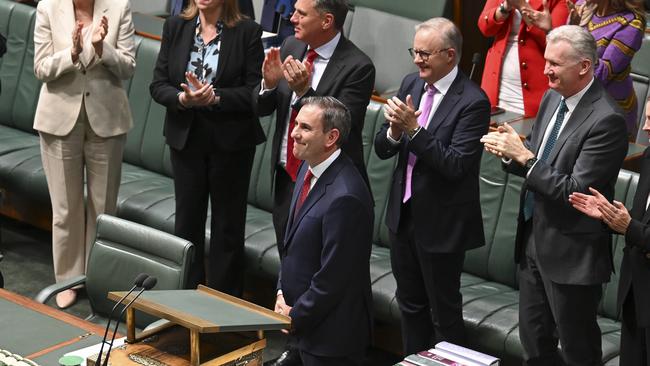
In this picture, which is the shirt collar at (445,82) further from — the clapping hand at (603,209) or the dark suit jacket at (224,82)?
the dark suit jacket at (224,82)

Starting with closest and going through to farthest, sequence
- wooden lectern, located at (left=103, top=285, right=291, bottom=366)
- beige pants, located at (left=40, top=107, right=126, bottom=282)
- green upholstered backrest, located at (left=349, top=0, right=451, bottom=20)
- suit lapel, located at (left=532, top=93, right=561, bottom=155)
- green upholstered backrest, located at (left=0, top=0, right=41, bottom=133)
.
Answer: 1. wooden lectern, located at (left=103, top=285, right=291, bottom=366)
2. suit lapel, located at (left=532, top=93, right=561, bottom=155)
3. beige pants, located at (left=40, top=107, right=126, bottom=282)
4. green upholstered backrest, located at (left=349, top=0, right=451, bottom=20)
5. green upholstered backrest, located at (left=0, top=0, right=41, bottom=133)

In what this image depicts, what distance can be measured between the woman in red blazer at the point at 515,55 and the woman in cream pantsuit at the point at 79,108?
1759 millimetres

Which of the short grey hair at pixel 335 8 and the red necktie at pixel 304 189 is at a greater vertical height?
the short grey hair at pixel 335 8

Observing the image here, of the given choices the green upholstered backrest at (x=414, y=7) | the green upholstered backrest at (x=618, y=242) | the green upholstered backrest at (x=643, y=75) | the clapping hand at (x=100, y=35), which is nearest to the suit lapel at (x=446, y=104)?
the green upholstered backrest at (x=618, y=242)

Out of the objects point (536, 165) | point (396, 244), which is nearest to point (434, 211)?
point (396, 244)

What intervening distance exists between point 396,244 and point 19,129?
3476 millimetres

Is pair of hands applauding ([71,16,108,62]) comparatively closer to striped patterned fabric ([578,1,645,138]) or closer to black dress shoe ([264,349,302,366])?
black dress shoe ([264,349,302,366])

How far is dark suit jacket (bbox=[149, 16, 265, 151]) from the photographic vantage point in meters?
5.11

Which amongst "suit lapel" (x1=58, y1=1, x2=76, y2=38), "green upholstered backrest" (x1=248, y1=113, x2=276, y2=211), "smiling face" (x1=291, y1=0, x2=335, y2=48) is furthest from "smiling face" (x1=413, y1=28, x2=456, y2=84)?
"green upholstered backrest" (x1=248, y1=113, x2=276, y2=211)

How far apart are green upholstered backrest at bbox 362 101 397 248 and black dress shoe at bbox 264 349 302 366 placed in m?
1.11

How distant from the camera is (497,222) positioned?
18.0 feet

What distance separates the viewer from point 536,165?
3986 millimetres

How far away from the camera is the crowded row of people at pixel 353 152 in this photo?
13.0ft

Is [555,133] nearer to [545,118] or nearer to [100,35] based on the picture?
[545,118]
